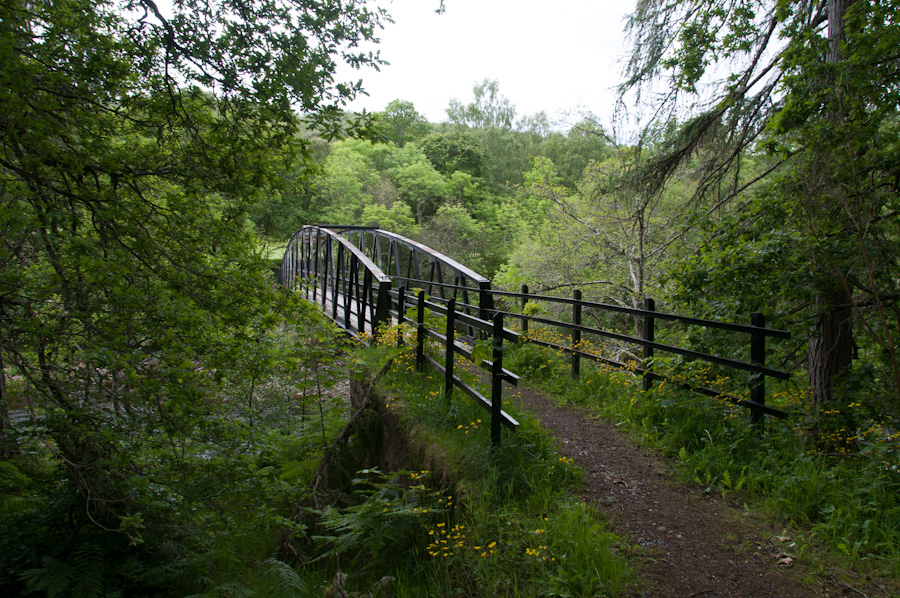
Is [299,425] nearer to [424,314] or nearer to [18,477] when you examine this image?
[424,314]

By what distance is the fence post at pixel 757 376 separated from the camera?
11.9ft

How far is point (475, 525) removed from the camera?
9.78ft

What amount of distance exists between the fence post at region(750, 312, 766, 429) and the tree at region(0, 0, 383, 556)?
345 cm

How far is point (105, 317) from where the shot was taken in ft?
10.1

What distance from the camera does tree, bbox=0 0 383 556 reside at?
9.49 ft

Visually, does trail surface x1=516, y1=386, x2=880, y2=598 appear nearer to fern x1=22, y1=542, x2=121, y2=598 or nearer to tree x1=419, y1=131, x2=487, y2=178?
fern x1=22, y1=542, x2=121, y2=598

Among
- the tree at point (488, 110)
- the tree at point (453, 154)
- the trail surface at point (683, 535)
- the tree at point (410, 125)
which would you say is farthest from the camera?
the tree at point (488, 110)

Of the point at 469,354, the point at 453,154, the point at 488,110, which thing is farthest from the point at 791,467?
the point at 488,110

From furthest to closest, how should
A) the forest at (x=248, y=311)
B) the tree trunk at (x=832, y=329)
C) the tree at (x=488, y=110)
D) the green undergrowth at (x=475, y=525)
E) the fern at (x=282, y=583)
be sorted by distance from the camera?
the tree at (x=488, y=110) < the tree trunk at (x=832, y=329) < the fern at (x=282, y=583) < the forest at (x=248, y=311) < the green undergrowth at (x=475, y=525)

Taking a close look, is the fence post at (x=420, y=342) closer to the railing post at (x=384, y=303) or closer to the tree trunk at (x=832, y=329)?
the railing post at (x=384, y=303)

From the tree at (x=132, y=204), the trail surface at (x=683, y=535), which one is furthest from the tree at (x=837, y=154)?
the tree at (x=132, y=204)

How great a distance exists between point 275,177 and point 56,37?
1536mm

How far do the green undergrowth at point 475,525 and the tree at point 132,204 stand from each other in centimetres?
150

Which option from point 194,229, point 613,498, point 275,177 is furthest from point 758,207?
point 194,229
